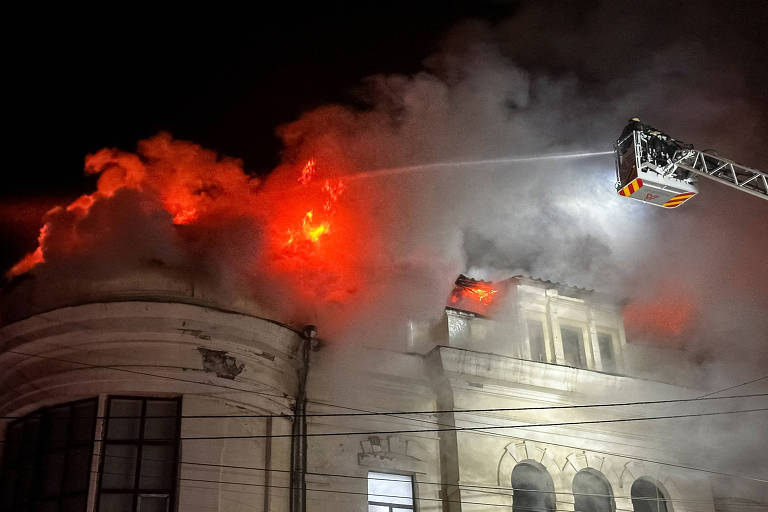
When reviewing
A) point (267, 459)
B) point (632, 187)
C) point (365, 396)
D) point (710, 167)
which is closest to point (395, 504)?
point (365, 396)

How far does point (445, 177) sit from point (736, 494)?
917 cm

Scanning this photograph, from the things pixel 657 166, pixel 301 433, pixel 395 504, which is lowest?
pixel 395 504

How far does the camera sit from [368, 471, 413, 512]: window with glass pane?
50.7ft

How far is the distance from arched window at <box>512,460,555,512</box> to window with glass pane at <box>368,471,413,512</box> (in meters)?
2.06

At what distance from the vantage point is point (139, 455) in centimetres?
1397

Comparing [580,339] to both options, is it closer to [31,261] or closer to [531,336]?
[531,336]

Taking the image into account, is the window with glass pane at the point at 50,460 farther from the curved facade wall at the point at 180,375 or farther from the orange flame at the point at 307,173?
the orange flame at the point at 307,173

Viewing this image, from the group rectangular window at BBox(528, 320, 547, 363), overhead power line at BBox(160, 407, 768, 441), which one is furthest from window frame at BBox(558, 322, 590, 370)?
overhead power line at BBox(160, 407, 768, 441)

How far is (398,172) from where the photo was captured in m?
18.4

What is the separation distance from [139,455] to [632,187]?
9367 mm

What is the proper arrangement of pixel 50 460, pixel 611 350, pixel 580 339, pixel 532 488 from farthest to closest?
pixel 611 350
pixel 580 339
pixel 532 488
pixel 50 460

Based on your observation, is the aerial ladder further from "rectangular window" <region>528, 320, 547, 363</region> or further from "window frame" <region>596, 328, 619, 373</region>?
"window frame" <region>596, 328, 619, 373</region>

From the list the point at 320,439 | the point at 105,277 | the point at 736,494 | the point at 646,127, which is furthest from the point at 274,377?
the point at 736,494

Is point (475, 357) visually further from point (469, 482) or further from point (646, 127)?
point (646, 127)
